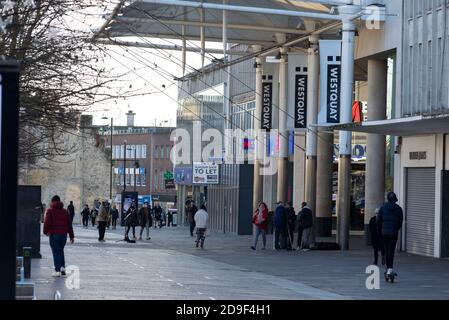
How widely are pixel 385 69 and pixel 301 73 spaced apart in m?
3.46

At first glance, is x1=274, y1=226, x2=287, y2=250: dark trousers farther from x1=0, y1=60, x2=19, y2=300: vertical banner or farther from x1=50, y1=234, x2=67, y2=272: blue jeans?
x1=0, y1=60, x2=19, y2=300: vertical banner

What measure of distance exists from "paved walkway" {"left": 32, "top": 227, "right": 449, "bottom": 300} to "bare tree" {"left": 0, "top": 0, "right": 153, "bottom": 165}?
145 inches

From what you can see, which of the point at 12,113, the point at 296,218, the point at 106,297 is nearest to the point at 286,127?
the point at 296,218

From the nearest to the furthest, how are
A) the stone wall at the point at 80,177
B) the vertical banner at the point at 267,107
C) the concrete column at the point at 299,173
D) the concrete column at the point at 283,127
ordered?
the concrete column at the point at 283,127
the vertical banner at the point at 267,107
the concrete column at the point at 299,173
the stone wall at the point at 80,177

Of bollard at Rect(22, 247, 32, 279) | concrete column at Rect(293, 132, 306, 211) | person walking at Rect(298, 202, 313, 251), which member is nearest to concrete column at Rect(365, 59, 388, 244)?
person walking at Rect(298, 202, 313, 251)

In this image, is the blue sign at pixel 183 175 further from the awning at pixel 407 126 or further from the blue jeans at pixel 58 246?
the blue jeans at pixel 58 246

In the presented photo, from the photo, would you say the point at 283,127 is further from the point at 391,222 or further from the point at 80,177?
the point at 80,177

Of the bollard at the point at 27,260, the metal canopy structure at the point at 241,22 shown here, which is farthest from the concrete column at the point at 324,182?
the bollard at the point at 27,260

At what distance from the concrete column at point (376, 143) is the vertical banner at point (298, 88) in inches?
107

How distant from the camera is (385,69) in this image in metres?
40.0

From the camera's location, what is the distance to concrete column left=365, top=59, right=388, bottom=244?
39.8 m

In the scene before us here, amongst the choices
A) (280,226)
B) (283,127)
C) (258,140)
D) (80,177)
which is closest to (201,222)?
(280,226)

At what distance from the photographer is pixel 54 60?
71.8 feet

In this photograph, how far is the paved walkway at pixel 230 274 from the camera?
2036 centimetres
